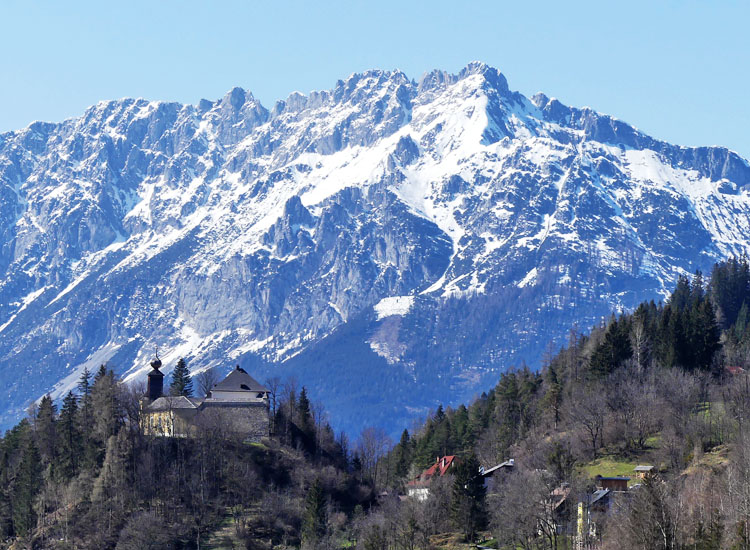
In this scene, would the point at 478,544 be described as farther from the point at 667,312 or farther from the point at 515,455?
the point at 667,312

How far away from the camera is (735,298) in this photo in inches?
7776

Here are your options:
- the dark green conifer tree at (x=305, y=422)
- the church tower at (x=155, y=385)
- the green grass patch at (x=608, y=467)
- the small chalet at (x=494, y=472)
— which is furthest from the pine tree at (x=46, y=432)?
the green grass patch at (x=608, y=467)

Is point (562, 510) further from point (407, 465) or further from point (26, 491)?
point (26, 491)

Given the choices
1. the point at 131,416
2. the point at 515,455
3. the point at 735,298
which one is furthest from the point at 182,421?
the point at 735,298

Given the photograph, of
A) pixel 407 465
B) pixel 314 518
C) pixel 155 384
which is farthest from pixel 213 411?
pixel 407 465

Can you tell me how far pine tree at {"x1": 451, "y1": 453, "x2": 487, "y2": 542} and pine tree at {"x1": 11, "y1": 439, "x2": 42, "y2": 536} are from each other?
51045 mm

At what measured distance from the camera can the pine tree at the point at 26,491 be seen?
134 m

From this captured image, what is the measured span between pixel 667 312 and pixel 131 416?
7429 cm

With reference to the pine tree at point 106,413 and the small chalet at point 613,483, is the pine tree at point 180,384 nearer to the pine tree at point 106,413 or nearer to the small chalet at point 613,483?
Result: the pine tree at point 106,413

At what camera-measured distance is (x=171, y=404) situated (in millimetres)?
148875

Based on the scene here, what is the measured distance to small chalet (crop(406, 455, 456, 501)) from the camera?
134375 millimetres

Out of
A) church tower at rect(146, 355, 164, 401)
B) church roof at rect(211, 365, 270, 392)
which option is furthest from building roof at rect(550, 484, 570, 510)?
church tower at rect(146, 355, 164, 401)

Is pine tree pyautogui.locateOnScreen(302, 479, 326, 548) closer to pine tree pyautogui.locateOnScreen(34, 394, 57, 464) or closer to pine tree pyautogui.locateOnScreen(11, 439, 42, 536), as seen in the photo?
pine tree pyautogui.locateOnScreen(11, 439, 42, 536)

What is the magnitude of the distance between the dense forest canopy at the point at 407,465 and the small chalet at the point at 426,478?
196cm
